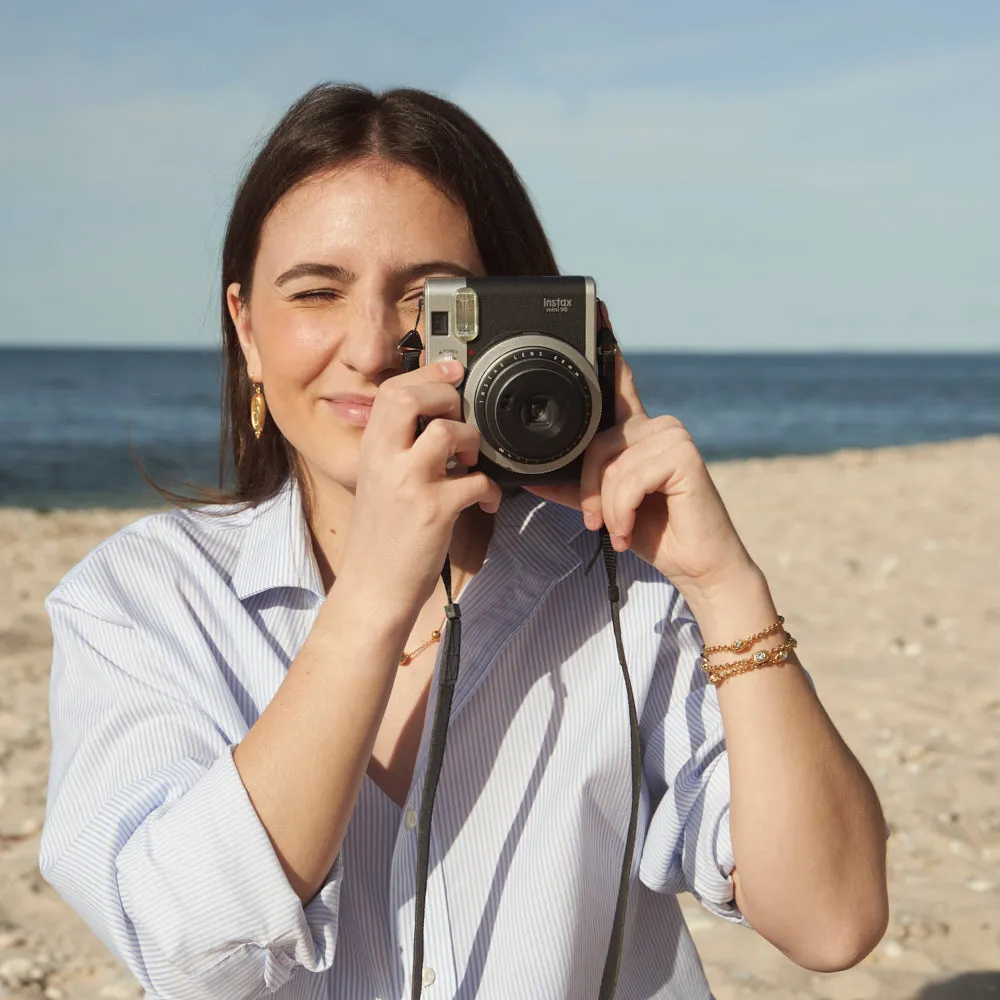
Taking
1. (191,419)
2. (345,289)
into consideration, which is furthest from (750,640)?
(191,419)

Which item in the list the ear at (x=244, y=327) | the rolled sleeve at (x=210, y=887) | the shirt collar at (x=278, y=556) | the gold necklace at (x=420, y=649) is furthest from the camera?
the ear at (x=244, y=327)

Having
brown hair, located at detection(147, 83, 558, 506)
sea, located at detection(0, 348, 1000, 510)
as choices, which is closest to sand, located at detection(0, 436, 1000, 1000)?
sea, located at detection(0, 348, 1000, 510)

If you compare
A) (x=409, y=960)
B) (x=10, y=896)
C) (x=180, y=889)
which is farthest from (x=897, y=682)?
(x=180, y=889)

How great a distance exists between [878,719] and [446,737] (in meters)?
3.07

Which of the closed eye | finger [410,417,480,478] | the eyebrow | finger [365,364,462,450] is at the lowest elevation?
finger [410,417,480,478]

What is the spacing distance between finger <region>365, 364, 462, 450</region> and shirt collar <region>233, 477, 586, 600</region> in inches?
13.0

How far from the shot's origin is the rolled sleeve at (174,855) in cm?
126

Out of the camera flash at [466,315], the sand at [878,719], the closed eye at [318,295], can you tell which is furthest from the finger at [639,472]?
the sand at [878,719]

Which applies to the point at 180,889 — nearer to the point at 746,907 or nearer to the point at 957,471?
the point at 746,907

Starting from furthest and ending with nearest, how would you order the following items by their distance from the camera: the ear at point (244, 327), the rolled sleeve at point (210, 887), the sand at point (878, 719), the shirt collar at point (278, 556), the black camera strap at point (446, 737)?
the sand at point (878, 719) < the ear at point (244, 327) < the shirt collar at point (278, 556) < the black camera strap at point (446, 737) < the rolled sleeve at point (210, 887)

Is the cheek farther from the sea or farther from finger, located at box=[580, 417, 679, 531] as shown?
the sea

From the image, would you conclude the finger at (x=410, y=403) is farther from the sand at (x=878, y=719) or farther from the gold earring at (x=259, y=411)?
the sand at (x=878, y=719)

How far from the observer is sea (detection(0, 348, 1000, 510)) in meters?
15.8

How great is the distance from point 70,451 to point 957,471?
1507 centimetres
